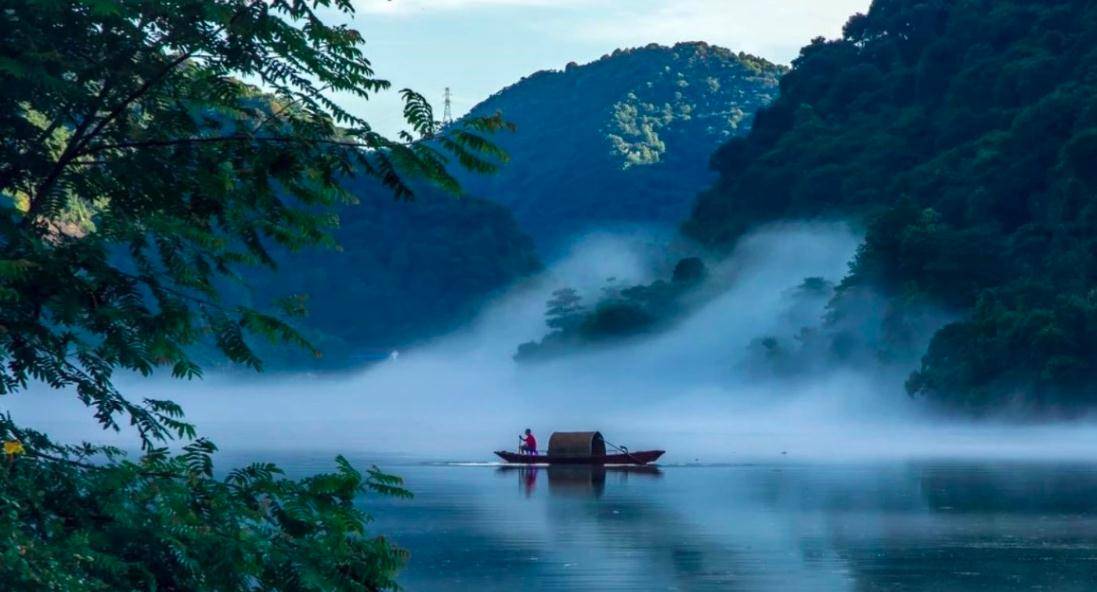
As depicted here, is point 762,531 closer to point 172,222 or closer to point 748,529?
point 748,529

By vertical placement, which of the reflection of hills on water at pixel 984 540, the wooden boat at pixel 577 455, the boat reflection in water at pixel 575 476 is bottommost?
the reflection of hills on water at pixel 984 540

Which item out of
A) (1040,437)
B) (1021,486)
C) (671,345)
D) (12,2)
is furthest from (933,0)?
(12,2)

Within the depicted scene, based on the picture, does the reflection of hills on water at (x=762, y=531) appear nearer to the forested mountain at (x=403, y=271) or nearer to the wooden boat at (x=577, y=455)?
the wooden boat at (x=577, y=455)

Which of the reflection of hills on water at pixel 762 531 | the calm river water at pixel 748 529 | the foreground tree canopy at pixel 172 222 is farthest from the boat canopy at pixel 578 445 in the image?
the foreground tree canopy at pixel 172 222

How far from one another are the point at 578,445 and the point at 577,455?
0.34 meters

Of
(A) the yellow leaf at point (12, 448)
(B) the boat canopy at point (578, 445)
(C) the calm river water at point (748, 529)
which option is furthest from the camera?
(B) the boat canopy at point (578, 445)

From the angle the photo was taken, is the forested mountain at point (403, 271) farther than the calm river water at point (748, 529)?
Yes

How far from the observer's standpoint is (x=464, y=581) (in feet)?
94.7

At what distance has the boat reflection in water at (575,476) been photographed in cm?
5109

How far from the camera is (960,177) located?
110m

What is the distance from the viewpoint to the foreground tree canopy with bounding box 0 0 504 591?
9250 mm

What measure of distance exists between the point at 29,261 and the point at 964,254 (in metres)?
90.1

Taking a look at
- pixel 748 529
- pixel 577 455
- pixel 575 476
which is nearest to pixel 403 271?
pixel 577 455

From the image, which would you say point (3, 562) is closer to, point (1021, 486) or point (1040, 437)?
point (1021, 486)
